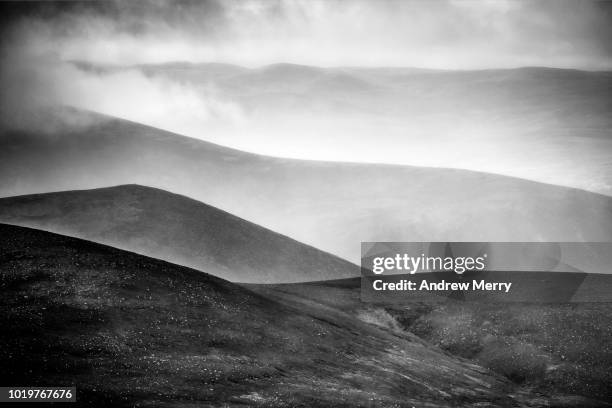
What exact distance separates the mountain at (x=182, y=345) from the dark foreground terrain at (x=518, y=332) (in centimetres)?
459

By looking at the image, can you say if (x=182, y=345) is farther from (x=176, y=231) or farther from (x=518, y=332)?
(x=176, y=231)

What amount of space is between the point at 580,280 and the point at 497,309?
982 inches

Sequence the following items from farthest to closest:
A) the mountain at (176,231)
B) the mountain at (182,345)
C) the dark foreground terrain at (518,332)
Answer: the mountain at (176,231) → the dark foreground terrain at (518,332) → the mountain at (182,345)

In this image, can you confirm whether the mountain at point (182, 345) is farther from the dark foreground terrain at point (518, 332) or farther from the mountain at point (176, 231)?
the mountain at point (176, 231)

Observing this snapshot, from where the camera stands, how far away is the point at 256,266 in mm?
125750

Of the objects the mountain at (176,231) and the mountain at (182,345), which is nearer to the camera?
the mountain at (182,345)

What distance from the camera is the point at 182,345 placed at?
50.4 metres

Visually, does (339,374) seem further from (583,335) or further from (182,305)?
(583,335)

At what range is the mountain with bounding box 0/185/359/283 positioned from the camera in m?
122

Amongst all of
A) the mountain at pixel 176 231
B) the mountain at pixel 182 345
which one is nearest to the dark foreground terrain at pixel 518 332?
the mountain at pixel 182 345

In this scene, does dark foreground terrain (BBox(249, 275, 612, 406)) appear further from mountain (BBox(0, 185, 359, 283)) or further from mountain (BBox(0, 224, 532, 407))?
mountain (BBox(0, 185, 359, 283))

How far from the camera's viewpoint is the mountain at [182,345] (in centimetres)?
4057

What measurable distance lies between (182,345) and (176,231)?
82.1m

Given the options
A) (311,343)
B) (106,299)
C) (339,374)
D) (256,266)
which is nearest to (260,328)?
(311,343)
